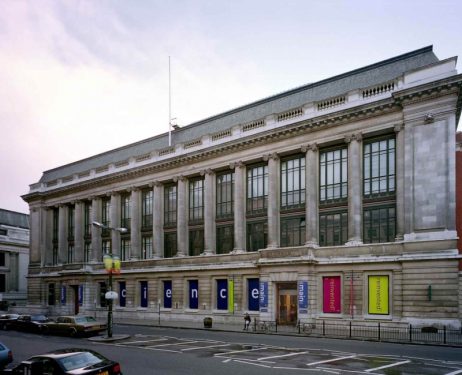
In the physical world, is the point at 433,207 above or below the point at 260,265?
above

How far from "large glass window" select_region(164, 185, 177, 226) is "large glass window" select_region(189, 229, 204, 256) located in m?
3.40

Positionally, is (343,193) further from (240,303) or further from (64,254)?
(64,254)

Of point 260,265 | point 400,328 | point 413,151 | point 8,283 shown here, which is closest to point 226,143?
point 260,265

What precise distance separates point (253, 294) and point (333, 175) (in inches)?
549

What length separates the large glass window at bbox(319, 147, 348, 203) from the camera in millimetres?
42750

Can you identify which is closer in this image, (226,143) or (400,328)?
(400,328)

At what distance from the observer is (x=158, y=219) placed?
2295 inches

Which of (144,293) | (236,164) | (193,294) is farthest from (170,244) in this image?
(236,164)

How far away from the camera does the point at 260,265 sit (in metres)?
44.5

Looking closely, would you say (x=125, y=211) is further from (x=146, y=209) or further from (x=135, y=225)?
(x=146, y=209)

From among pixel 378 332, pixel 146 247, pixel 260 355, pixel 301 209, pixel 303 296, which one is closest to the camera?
pixel 260 355

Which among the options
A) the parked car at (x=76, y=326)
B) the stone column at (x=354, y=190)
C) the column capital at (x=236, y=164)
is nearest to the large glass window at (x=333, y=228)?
the stone column at (x=354, y=190)

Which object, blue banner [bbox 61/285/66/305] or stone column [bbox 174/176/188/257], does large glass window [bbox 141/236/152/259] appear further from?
blue banner [bbox 61/285/66/305]

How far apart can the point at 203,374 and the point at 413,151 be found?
26.2m
